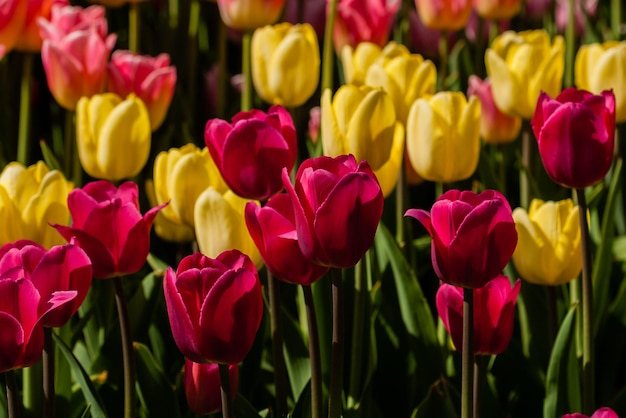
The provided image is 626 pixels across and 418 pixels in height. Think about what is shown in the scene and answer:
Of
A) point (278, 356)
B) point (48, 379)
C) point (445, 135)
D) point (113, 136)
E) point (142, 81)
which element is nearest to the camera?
point (48, 379)

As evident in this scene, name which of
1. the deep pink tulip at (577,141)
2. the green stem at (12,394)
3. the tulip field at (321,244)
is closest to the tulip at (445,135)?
the tulip field at (321,244)

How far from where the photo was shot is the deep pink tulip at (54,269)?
97 cm

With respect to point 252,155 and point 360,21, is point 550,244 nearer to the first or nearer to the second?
point 252,155

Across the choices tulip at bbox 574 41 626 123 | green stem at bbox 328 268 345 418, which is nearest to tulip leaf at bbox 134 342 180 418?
green stem at bbox 328 268 345 418

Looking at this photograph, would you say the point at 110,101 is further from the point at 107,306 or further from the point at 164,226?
the point at 107,306

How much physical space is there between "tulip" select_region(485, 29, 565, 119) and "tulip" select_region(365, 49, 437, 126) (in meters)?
0.16

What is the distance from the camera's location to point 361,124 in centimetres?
130

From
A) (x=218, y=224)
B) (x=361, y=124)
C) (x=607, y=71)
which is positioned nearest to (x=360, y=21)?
(x=607, y=71)

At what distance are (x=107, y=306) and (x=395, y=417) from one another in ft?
1.65

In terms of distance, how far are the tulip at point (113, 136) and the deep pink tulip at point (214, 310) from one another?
0.68 meters

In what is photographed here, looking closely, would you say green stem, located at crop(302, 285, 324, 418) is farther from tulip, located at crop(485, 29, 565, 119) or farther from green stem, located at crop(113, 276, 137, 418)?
tulip, located at crop(485, 29, 565, 119)

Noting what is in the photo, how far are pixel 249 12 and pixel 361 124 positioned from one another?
75 cm

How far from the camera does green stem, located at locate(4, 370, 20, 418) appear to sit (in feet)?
3.05

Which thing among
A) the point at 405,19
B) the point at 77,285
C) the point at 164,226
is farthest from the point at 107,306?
the point at 405,19
